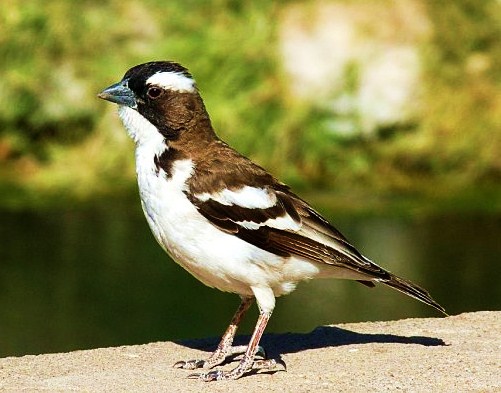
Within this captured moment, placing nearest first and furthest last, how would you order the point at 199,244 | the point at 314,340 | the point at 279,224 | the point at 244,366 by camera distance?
the point at 199,244
the point at 244,366
the point at 279,224
the point at 314,340

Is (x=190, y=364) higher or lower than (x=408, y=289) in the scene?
lower

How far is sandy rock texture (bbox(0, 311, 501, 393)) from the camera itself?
10148 mm

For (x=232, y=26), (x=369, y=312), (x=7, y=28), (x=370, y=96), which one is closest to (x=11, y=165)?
(x=7, y=28)

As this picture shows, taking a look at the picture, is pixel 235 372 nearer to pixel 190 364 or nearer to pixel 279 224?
pixel 190 364

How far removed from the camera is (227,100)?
23359 millimetres

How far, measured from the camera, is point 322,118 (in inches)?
945

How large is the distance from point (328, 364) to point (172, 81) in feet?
7.63

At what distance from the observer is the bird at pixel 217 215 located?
404 inches

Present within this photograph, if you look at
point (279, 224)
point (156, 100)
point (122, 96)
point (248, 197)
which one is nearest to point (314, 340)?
point (279, 224)

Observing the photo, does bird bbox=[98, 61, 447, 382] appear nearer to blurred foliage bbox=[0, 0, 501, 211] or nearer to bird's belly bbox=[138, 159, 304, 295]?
bird's belly bbox=[138, 159, 304, 295]

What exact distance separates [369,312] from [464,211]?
4.09 meters

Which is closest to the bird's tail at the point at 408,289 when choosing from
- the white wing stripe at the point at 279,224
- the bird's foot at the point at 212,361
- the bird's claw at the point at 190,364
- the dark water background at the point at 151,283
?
the white wing stripe at the point at 279,224

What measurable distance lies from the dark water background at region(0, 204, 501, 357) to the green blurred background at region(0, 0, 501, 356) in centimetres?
4

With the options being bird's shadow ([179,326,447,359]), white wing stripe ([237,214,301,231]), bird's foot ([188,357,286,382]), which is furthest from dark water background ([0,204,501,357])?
white wing stripe ([237,214,301,231])
